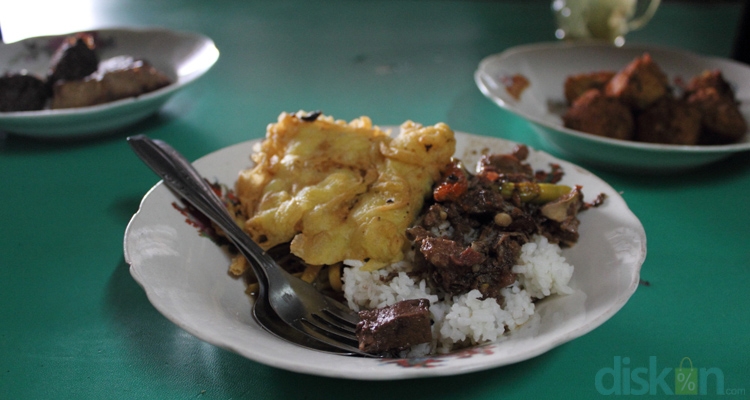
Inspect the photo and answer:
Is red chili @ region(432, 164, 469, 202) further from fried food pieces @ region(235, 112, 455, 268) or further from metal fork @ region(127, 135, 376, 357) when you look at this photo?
metal fork @ region(127, 135, 376, 357)

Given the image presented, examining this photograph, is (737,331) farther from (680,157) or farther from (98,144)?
(98,144)

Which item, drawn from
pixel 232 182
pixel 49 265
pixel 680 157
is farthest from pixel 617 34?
pixel 49 265

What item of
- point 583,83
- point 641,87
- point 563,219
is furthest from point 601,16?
point 563,219

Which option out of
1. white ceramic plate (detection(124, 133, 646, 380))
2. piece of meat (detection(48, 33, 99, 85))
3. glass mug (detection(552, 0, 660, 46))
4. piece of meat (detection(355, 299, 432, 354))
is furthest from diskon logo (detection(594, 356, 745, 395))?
piece of meat (detection(48, 33, 99, 85))

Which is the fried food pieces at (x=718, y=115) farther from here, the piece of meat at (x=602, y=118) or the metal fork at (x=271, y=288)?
the metal fork at (x=271, y=288)

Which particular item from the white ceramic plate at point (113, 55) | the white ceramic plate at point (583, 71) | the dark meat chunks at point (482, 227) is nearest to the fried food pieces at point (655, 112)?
the white ceramic plate at point (583, 71)

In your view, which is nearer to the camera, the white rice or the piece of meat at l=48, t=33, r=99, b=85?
the white rice
